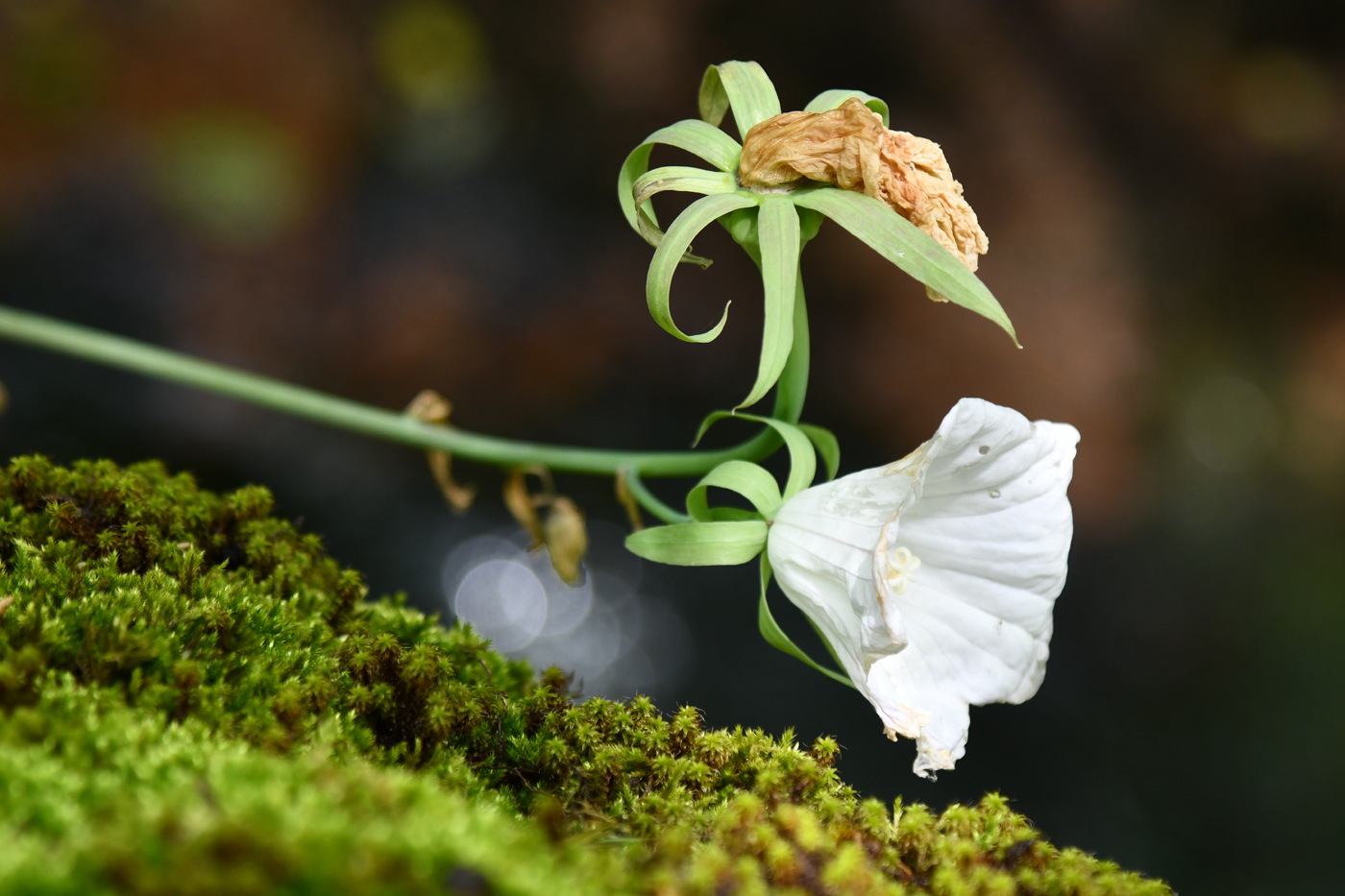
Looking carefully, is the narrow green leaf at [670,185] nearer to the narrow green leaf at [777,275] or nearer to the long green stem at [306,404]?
the narrow green leaf at [777,275]

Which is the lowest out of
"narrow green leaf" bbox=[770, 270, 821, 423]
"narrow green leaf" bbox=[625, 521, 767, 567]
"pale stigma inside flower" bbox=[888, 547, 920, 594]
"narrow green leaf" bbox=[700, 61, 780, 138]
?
"narrow green leaf" bbox=[625, 521, 767, 567]

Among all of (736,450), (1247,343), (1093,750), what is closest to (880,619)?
(736,450)

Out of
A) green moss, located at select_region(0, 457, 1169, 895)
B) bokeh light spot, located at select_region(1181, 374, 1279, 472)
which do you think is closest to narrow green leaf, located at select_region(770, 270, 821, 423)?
green moss, located at select_region(0, 457, 1169, 895)

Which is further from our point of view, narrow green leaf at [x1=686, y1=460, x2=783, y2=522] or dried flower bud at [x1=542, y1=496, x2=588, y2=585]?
dried flower bud at [x1=542, y1=496, x2=588, y2=585]

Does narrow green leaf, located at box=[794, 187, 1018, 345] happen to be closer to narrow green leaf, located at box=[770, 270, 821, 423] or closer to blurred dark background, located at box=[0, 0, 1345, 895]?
narrow green leaf, located at box=[770, 270, 821, 423]

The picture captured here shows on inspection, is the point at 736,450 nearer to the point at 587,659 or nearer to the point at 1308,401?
the point at 587,659

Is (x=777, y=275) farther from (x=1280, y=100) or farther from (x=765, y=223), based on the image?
(x=1280, y=100)
